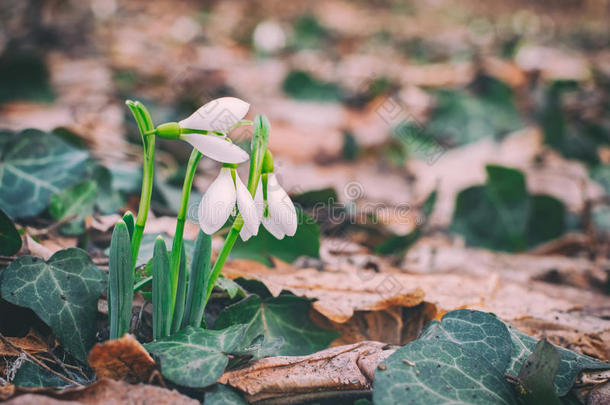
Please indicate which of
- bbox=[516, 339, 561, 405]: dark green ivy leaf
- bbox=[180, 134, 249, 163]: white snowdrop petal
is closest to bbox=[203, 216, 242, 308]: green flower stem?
bbox=[180, 134, 249, 163]: white snowdrop petal

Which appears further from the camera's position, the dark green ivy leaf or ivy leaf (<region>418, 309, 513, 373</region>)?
ivy leaf (<region>418, 309, 513, 373</region>)

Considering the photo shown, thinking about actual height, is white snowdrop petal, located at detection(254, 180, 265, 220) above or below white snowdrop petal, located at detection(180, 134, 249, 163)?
below

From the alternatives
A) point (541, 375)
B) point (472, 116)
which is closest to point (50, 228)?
point (541, 375)

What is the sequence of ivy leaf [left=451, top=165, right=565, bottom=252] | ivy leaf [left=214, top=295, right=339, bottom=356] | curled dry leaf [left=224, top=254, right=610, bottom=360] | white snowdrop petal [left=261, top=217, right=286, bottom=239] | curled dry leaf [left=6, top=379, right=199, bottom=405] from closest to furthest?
curled dry leaf [left=6, top=379, right=199, bottom=405] < white snowdrop petal [left=261, top=217, right=286, bottom=239] < ivy leaf [left=214, top=295, right=339, bottom=356] < curled dry leaf [left=224, top=254, right=610, bottom=360] < ivy leaf [left=451, top=165, right=565, bottom=252]

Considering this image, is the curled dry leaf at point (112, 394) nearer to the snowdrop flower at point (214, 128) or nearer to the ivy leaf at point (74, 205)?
the snowdrop flower at point (214, 128)

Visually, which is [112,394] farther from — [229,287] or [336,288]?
[336,288]

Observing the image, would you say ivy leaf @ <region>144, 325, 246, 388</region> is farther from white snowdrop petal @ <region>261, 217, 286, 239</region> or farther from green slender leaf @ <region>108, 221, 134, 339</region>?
white snowdrop petal @ <region>261, 217, 286, 239</region>

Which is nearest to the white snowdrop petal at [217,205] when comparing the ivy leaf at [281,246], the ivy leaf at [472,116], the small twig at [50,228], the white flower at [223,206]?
the white flower at [223,206]
